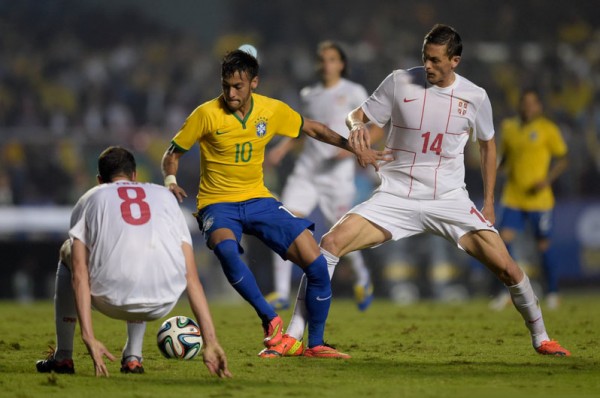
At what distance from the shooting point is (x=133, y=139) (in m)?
17.1

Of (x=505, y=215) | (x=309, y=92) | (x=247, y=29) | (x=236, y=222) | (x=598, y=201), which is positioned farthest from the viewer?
(x=247, y=29)

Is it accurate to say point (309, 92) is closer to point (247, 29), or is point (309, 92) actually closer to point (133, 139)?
point (133, 139)

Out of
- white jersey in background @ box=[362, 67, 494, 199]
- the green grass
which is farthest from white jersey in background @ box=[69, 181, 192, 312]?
white jersey in background @ box=[362, 67, 494, 199]

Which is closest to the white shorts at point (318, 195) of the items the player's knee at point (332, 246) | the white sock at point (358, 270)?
the white sock at point (358, 270)

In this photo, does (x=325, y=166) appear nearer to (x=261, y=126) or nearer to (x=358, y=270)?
(x=358, y=270)

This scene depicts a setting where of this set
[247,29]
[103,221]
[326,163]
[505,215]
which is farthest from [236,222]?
[247,29]

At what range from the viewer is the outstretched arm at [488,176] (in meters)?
7.98

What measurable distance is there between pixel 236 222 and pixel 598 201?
10444 mm

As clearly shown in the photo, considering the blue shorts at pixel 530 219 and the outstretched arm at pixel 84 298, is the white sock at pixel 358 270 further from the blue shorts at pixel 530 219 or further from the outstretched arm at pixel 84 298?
the outstretched arm at pixel 84 298

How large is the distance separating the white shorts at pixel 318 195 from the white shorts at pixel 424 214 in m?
4.08

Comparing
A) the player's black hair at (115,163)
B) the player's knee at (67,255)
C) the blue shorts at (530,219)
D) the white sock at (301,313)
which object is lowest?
the white sock at (301,313)

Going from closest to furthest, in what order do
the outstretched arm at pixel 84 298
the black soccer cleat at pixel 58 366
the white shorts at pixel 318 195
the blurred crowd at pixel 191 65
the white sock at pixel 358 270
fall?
1. the outstretched arm at pixel 84 298
2. the black soccer cleat at pixel 58 366
3. the white shorts at pixel 318 195
4. the white sock at pixel 358 270
5. the blurred crowd at pixel 191 65

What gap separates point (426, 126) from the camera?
778cm

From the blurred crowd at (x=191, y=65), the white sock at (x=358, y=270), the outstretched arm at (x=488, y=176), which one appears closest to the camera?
the outstretched arm at (x=488, y=176)
